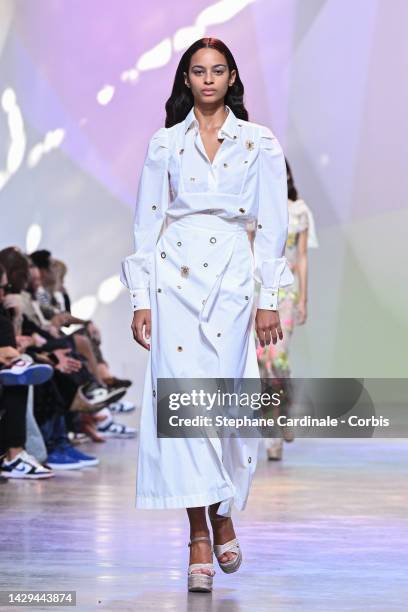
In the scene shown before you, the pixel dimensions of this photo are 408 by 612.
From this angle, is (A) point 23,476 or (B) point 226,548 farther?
(A) point 23,476

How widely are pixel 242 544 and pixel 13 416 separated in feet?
5.30

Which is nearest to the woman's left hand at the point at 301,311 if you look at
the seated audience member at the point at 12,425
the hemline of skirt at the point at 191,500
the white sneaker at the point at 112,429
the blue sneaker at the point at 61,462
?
the blue sneaker at the point at 61,462

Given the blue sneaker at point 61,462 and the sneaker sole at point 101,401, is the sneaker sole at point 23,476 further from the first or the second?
the sneaker sole at point 101,401

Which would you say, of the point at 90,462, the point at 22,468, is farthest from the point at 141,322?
the point at 90,462

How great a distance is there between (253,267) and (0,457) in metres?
2.26

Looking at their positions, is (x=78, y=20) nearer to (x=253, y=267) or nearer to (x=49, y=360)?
(x=49, y=360)

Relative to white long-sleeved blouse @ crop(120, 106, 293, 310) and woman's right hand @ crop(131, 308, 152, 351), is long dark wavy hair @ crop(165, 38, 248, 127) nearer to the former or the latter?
white long-sleeved blouse @ crop(120, 106, 293, 310)

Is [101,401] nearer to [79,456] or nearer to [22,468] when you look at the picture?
[79,456]

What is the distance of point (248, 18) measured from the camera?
32.2 ft

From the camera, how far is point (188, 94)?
3.16 m

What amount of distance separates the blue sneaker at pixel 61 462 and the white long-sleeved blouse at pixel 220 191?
2.56 meters

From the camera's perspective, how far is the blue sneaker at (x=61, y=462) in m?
5.51

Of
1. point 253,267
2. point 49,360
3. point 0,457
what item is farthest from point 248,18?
point 253,267

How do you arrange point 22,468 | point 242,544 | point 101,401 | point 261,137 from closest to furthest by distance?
1. point 261,137
2. point 242,544
3. point 22,468
4. point 101,401
